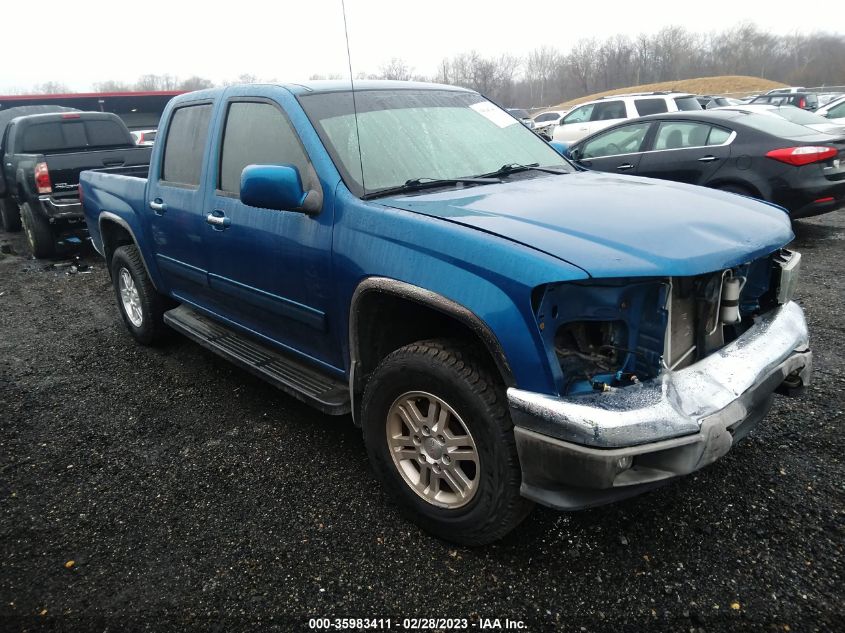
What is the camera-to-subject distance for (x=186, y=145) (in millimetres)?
4078

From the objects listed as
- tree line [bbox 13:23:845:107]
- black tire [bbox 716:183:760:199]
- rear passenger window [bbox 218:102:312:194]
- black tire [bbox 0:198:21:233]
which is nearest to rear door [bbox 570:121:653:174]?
black tire [bbox 716:183:760:199]

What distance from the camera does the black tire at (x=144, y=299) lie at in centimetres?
478

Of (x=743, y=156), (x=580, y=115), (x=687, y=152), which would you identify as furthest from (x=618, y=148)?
(x=580, y=115)

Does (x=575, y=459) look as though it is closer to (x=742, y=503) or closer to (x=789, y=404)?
(x=742, y=503)

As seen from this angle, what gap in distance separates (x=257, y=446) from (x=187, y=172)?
1.82m

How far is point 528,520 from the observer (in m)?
2.73

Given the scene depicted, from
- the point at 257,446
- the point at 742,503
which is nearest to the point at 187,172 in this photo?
the point at 257,446

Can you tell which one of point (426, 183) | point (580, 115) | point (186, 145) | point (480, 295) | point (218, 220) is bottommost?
point (480, 295)

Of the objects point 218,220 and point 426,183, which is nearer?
point 426,183

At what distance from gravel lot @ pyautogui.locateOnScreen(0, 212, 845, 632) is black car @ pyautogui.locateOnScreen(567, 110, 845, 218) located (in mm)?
3512

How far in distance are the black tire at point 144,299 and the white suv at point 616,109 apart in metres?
10.7

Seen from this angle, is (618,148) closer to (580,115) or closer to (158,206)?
(158,206)

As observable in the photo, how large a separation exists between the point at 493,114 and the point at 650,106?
1156 centimetres

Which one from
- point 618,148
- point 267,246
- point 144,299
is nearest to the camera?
point 267,246
